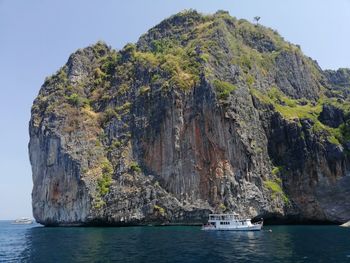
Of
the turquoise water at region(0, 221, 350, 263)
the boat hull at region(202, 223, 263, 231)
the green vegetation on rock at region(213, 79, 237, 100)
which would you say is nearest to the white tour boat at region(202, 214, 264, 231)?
the boat hull at region(202, 223, 263, 231)

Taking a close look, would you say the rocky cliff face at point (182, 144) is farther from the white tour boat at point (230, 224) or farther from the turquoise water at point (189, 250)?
the turquoise water at point (189, 250)

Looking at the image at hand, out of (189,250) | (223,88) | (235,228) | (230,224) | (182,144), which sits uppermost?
(223,88)

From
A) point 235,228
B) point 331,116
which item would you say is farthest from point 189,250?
point 331,116

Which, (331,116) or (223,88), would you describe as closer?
(223,88)

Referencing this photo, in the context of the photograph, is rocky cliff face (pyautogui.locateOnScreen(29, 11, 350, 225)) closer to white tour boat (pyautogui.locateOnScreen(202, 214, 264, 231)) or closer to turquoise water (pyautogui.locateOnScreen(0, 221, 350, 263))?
white tour boat (pyautogui.locateOnScreen(202, 214, 264, 231))

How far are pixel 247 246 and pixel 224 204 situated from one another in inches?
1491

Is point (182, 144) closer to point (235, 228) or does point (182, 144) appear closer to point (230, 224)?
point (230, 224)

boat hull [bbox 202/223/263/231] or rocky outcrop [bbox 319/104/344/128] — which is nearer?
boat hull [bbox 202/223/263/231]

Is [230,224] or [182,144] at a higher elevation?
[182,144]

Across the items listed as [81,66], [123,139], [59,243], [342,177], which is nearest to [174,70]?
[123,139]

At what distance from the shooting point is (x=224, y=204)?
9231cm

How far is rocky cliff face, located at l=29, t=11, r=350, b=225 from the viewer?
94750 mm

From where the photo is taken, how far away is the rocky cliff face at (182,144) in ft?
311

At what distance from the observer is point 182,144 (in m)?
101
